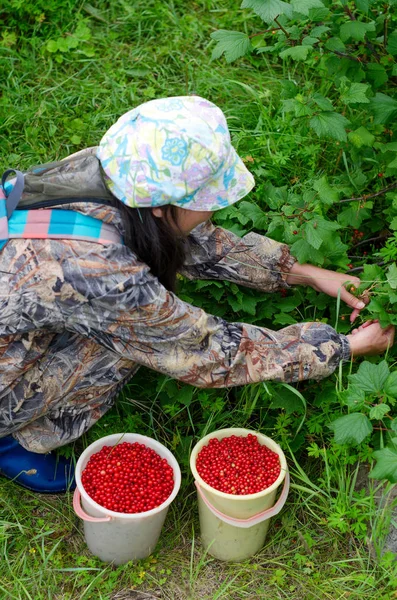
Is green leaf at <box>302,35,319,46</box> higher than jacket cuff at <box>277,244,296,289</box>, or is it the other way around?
green leaf at <box>302,35,319,46</box>

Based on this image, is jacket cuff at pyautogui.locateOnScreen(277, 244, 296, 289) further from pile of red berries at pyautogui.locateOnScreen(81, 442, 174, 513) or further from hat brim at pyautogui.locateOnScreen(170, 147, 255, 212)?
pile of red berries at pyautogui.locateOnScreen(81, 442, 174, 513)

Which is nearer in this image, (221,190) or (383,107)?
(221,190)

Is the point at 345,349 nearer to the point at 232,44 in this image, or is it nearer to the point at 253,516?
the point at 253,516

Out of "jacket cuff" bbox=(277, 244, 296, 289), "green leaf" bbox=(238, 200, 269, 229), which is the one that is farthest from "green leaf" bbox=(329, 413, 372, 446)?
"green leaf" bbox=(238, 200, 269, 229)

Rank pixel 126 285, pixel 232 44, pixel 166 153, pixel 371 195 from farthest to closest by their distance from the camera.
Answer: pixel 371 195 < pixel 232 44 < pixel 126 285 < pixel 166 153

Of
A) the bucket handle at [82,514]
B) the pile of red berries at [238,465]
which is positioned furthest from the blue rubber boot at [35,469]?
the pile of red berries at [238,465]

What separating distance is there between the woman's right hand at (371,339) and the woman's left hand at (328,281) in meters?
0.10

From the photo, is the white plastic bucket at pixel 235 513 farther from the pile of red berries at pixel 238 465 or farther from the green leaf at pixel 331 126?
the green leaf at pixel 331 126

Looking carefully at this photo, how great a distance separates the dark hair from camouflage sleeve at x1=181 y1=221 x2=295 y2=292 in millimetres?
429

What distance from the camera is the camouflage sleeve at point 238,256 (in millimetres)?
2871

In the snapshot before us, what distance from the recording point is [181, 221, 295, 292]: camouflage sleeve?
9.42 feet

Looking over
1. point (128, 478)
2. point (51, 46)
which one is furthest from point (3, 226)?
point (51, 46)

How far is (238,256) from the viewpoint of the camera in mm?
2891

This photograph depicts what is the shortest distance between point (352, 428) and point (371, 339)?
1.39 ft
